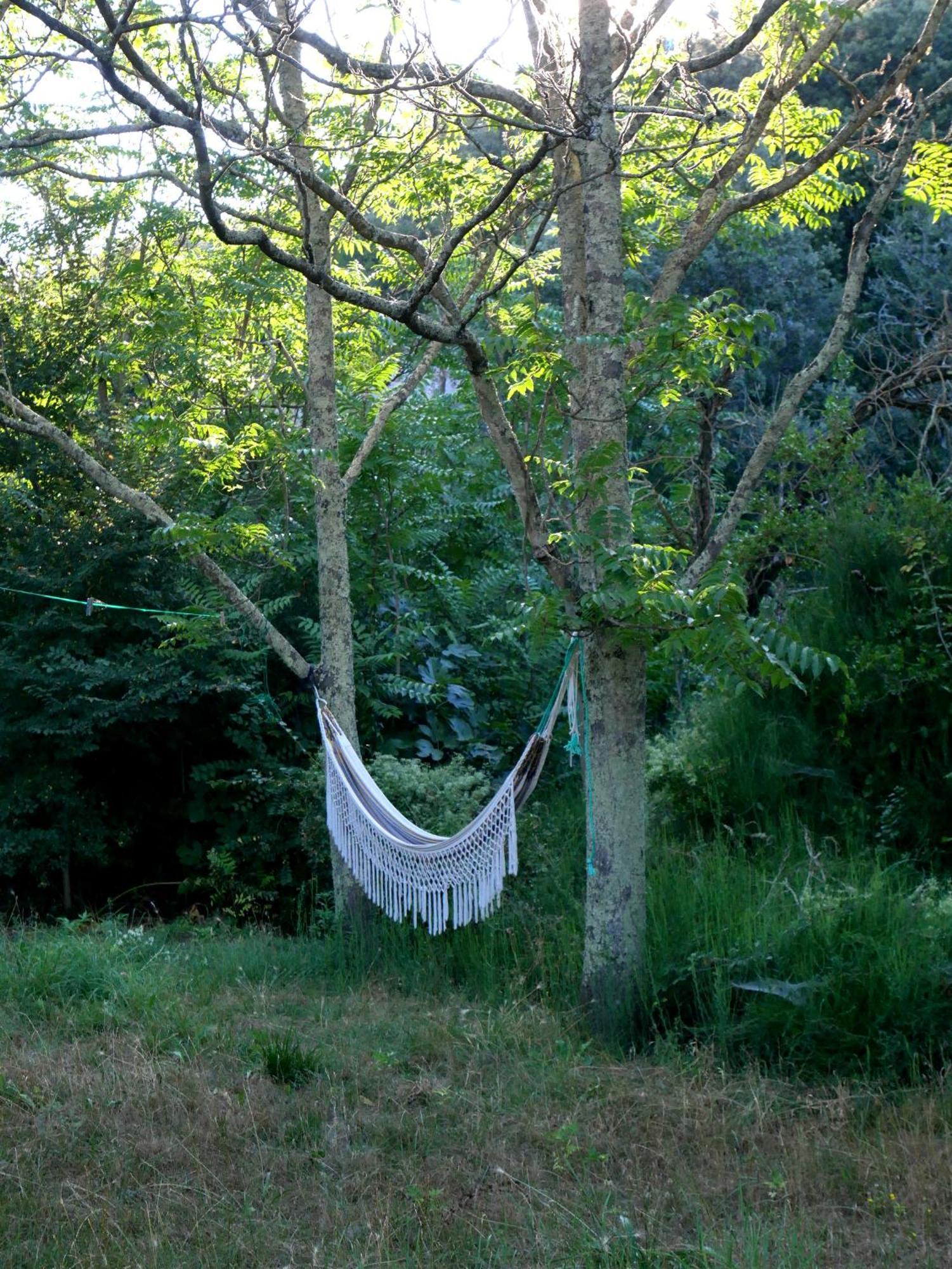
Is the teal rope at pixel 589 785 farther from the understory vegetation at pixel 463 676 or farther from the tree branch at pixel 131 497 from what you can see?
the tree branch at pixel 131 497

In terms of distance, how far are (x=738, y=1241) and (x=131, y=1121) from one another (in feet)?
6.07

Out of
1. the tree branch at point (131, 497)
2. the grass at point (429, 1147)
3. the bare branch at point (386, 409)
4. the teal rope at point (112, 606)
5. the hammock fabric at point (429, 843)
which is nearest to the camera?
the grass at point (429, 1147)

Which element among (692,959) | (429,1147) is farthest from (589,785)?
(429,1147)

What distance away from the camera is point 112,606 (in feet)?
21.8

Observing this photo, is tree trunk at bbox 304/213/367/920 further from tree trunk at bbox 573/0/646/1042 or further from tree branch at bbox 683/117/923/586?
tree branch at bbox 683/117/923/586

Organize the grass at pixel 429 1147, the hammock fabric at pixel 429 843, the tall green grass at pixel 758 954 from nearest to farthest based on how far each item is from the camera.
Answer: the grass at pixel 429 1147 < the tall green grass at pixel 758 954 < the hammock fabric at pixel 429 843

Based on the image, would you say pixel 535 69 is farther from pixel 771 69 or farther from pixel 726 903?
pixel 726 903

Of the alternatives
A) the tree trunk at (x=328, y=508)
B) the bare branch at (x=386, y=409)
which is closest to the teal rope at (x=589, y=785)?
the tree trunk at (x=328, y=508)

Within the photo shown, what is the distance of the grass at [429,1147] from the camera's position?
3.03 meters

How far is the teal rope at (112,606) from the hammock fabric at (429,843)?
130 centimetres

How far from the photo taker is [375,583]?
7.90 metres

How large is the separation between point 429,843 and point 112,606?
245 centimetres

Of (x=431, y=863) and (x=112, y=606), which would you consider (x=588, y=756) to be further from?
(x=112, y=606)

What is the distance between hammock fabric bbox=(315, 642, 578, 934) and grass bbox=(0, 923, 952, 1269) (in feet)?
1.49
